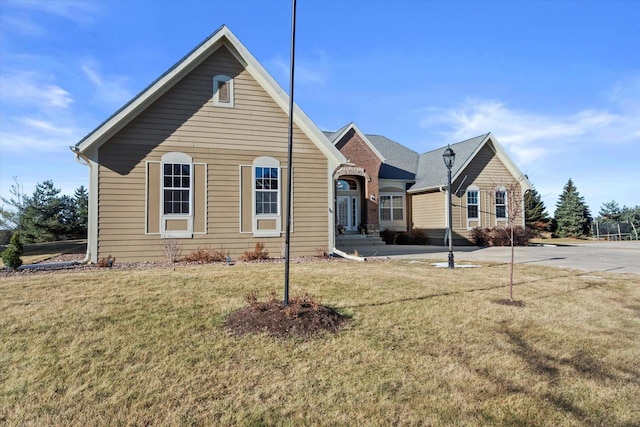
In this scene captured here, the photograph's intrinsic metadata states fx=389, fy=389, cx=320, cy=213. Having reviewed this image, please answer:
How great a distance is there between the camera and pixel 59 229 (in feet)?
88.3

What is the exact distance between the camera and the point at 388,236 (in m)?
23.4

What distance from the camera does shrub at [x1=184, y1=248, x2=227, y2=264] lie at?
1137 centimetres

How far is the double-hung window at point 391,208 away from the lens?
24.0 metres

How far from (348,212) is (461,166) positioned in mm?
6898

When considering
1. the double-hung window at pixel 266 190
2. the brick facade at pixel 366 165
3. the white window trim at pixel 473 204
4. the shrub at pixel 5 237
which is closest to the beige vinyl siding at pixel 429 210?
the white window trim at pixel 473 204

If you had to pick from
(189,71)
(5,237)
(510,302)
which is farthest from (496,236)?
(5,237)

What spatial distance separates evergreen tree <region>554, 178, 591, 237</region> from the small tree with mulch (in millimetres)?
36563

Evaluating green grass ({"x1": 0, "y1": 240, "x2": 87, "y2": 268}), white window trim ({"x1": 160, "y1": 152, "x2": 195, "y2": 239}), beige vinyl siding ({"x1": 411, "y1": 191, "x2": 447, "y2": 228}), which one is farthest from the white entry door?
green grass ({"x1": 0, "y1": 240, "x2": 87, "y2": 268})

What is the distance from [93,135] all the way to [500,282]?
37.1ft

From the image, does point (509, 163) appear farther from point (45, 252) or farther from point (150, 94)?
point (45, 252)

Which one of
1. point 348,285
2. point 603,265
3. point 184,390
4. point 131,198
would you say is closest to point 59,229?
point 131,198

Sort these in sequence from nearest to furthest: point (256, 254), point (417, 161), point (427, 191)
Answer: point (256, 254) → point (427, 191) → point (417, 161)

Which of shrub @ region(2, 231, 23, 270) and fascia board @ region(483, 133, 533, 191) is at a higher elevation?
fascia board @ region(483, 133, 533, 191)

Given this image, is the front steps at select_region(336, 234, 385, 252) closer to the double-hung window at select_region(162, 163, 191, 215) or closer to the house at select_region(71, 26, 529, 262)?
the house at select_region(71, 26, 529, 262)
